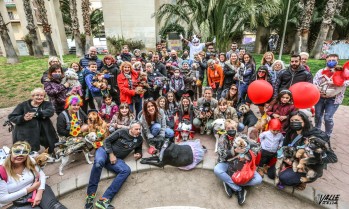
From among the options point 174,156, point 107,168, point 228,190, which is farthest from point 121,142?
point 228,190

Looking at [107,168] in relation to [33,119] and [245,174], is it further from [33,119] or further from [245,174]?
[245,174]

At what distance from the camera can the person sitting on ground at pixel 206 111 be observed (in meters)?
5.29

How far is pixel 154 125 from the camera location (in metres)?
4.88

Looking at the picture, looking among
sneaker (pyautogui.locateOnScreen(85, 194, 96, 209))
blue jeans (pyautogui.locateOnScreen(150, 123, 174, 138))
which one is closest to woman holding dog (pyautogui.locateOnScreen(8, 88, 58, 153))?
sneaker (pyautogui.locateOnScreen(85, 194, 96, 209))

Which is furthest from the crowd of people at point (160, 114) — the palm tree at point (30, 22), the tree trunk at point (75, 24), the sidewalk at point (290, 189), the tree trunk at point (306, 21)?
the palm tree at point (30, 22)

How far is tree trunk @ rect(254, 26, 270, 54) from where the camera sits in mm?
19392

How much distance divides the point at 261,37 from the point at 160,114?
60.2 ft

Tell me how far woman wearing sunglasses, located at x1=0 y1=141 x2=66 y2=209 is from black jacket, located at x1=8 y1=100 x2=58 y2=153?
1.05 meters

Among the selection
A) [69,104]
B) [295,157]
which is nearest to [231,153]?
[295,157]

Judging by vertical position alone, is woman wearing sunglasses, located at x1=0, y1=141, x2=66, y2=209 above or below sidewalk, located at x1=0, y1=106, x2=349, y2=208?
above

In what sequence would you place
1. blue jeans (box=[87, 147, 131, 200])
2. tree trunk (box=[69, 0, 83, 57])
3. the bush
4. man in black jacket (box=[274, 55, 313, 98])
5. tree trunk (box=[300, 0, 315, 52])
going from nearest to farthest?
blue jeans (box=[87, 147, 131, 200])
man in black jacket (box=[274, 55, 313, 98])
tree trunk (box=[300, 0, 315, 52])
tree trunk (box=[69, 0, 83, 57])
the bush

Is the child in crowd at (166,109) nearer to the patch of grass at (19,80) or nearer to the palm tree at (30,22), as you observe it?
the patch of grass at (19,80)

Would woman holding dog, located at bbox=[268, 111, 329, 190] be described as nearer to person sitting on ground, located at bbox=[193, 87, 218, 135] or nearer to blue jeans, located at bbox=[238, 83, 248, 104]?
person sitting on ground, located at bbox=[193, 87, 218, 135]

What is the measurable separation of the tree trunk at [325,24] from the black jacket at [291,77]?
1108 centimetres
